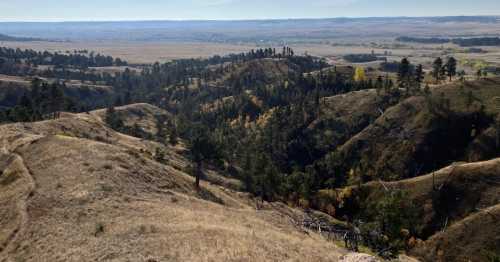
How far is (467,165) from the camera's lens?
516ft

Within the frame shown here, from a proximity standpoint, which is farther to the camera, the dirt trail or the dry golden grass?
the dirt trail

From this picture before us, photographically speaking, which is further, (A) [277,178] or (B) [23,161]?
(A) [277,178]

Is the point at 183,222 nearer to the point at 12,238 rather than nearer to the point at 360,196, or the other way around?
the point at 12,238

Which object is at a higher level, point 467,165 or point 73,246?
point 73,246

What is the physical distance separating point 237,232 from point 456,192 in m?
111

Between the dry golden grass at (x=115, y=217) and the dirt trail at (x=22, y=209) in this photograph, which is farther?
the dirt trail at (x=22, y=209)

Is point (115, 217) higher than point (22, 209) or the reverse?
higher

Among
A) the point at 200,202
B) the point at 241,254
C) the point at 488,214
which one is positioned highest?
the point at 241,254

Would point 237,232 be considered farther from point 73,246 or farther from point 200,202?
point 200,202

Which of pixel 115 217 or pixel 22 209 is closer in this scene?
pixel 115 217

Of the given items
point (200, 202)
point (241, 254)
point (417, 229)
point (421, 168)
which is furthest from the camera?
point (421, 168)

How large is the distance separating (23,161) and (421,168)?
159 m

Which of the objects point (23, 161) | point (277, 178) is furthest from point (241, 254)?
point (277, 178)

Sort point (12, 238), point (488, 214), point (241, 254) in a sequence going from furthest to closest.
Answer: point (488, 214)
point (12, 238)
point (241, 254)
